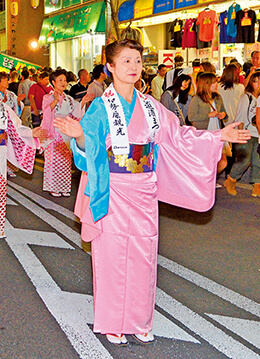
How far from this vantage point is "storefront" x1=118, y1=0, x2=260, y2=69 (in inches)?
491

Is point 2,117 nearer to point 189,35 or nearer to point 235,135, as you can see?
point 235,135

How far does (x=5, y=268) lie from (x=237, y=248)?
2.26 meters

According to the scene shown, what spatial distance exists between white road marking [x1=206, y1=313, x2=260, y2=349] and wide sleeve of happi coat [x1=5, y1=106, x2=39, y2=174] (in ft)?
8.79

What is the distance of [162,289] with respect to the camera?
175 inches

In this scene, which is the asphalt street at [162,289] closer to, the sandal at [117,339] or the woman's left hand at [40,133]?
the sandal at [117,339]

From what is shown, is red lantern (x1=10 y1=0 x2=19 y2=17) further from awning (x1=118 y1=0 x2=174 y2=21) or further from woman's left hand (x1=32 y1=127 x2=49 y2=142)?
woman's left hand (x1=32 y1=127 x2=49 y2=142)

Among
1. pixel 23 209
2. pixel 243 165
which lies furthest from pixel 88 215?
pixel 243 165

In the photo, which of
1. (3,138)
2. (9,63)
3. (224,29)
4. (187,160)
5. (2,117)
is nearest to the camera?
(187,160)

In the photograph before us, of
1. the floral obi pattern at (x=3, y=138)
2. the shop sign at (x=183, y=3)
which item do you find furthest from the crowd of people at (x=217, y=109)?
the shop sign at (x=183, y=3)

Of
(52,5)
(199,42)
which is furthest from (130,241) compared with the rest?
(52,5)

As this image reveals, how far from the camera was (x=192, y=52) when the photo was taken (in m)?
14.5

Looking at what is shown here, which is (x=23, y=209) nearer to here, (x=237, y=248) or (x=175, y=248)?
(x=175, y=248)

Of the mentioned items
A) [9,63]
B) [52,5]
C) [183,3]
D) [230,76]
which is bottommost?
[230,76]

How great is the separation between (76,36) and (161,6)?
22.0 ft
